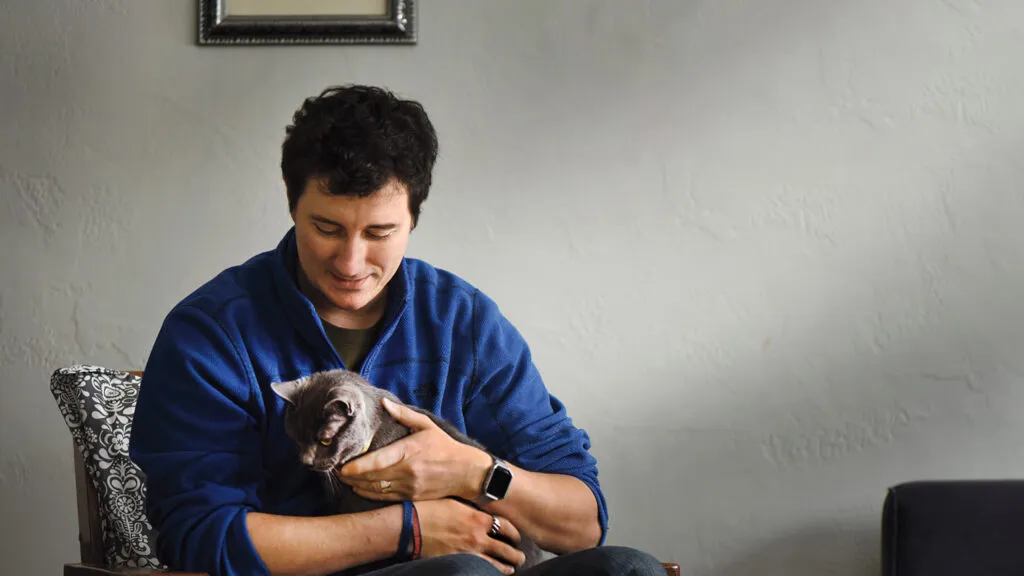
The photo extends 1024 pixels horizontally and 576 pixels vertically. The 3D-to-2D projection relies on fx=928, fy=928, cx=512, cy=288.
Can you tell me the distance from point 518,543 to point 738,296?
0.93 metres

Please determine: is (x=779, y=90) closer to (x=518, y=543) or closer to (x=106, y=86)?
(x=518, y=543)

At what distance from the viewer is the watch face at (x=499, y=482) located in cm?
141

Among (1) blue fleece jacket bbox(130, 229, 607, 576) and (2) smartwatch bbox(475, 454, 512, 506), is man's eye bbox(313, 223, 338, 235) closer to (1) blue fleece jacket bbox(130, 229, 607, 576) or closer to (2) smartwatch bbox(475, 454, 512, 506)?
(1) blue fleece jacket bbox(130, 229, 607, 576)

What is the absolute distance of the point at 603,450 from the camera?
2139mm

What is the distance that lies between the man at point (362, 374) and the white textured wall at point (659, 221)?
0.63 meters

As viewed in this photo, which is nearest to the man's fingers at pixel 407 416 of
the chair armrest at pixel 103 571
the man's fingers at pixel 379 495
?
the man's fingers at pixel 379 495

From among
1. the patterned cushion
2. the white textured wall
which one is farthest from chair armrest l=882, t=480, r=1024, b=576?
the patterned cushion

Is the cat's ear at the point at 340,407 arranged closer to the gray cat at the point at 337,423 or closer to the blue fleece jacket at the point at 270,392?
the gray cat at the point at 337,423

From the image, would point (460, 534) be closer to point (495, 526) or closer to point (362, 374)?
point (495, 526)

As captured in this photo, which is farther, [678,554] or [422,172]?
[678,554]

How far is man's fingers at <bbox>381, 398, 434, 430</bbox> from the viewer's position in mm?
1354

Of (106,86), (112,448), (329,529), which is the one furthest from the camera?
(106,86)

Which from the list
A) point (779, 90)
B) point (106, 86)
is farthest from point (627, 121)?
point (106, 86)

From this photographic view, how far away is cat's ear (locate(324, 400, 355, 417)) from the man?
9 centimetres
